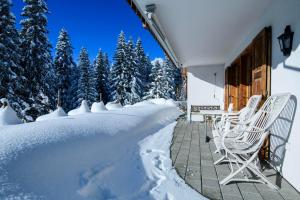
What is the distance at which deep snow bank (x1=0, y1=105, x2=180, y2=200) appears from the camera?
5.43 ft

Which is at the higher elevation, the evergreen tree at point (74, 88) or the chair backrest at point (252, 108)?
the evergreen tree at point (74, 88)

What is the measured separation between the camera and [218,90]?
8.54 m

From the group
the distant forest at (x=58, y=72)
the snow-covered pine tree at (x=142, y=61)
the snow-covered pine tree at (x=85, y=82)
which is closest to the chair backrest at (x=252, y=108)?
the distant forest at (x=58, y=72)

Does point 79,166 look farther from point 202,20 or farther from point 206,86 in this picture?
point 206,86

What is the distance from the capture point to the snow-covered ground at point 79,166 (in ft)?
5.53

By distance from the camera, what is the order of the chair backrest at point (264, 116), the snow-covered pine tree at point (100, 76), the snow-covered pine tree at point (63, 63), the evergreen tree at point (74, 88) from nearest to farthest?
1. the chair backrest at point (264, 116)
2. the snow-covered pine tree at point (63, 63)
3. the evergreen tree at point (74, 88)
4. the snow-covered pine tree at point (100, 76)

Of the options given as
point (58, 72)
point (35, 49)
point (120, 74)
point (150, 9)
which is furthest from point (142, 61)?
point (150, 9)

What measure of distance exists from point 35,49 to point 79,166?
14.0 meters

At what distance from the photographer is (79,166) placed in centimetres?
241

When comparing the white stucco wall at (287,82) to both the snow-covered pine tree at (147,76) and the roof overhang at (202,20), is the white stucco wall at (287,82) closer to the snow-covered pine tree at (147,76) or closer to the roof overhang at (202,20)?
the roof overhang at (202,20)

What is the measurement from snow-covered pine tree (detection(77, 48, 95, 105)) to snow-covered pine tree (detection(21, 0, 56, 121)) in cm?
697

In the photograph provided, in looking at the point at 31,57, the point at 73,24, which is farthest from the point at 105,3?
the point at 73,24

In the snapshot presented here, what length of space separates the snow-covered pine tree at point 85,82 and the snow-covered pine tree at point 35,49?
6.97 metres

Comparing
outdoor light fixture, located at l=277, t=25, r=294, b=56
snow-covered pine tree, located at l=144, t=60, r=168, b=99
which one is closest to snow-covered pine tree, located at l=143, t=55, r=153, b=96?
snow-covered pine tree, located at l=144, t=60, r=168, b=99
